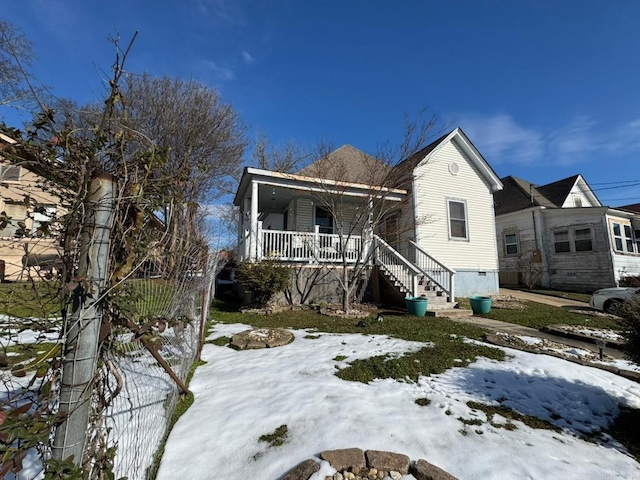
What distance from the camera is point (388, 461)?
2.28 meters

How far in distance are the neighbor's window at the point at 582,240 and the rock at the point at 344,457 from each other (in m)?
18.6

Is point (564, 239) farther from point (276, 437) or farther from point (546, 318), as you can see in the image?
point (276, 437)

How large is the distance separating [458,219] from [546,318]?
18.1 ft

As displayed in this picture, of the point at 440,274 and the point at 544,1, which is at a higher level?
the point at 544,1

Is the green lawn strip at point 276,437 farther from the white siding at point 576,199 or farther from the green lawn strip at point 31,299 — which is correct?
the white siding at point 576,199

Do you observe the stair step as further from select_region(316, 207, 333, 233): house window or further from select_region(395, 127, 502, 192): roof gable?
select_region(395, 127, 502, 192): roof gable

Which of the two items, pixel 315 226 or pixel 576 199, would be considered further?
pixel 576 199

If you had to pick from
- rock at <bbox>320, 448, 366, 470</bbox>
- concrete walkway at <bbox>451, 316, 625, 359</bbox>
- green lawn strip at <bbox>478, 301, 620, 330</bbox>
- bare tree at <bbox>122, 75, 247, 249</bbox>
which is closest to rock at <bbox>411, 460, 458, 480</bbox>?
rock at <bbox>320, 448, 366, 470</bbox>

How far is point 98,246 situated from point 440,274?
10944 millimetres

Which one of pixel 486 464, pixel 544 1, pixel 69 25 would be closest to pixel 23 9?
pixel 69 25

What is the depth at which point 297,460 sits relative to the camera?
2.36 meters

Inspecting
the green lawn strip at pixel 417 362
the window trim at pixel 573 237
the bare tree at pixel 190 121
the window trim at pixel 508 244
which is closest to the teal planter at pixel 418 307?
the green lawn strip at pixel 417 362

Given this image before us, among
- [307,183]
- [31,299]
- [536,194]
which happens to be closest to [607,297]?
[307,183]

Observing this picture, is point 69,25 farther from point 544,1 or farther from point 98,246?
point 544,1
